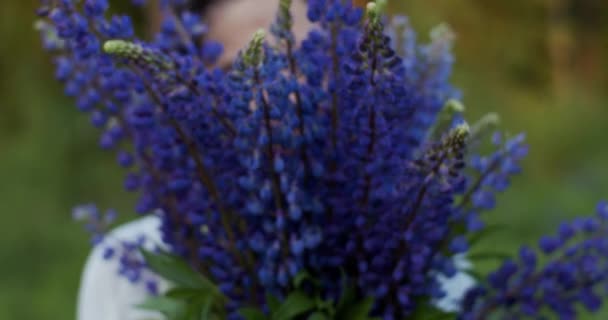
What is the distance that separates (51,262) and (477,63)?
71.6 inches

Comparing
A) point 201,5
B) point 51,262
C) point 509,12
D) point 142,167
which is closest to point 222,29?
point 201,5

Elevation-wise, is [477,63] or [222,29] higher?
[477,63]

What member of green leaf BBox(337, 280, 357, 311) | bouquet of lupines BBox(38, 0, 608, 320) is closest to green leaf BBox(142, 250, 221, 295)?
bouquet of lupines BBox(38, 0, 608, 320)

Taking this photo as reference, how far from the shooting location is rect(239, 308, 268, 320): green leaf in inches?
26.1

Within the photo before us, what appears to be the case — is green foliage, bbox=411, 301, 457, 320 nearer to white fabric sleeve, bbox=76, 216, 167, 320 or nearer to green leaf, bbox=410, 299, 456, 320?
green leaf, bbox=410, 299, 456, 320

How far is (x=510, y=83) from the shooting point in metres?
3.29

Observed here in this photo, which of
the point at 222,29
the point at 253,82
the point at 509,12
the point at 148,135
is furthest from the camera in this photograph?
the point at 509,12

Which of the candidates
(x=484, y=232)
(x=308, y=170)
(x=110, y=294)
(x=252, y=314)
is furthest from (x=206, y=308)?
(x=110, y=294)

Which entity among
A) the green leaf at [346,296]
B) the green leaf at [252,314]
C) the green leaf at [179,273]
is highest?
the green leaf at [179,273]

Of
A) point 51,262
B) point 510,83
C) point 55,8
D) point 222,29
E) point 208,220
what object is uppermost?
point 510,83

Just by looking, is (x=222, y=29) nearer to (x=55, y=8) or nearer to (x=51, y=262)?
(x=55, y=8)

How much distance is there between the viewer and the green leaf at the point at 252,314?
663mm

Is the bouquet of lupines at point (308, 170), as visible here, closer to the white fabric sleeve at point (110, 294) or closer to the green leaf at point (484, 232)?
the green leaf at point (484, 232)

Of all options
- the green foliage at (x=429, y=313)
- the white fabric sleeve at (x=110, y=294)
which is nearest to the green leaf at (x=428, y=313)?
the green foliage at (x=429, y=313)
